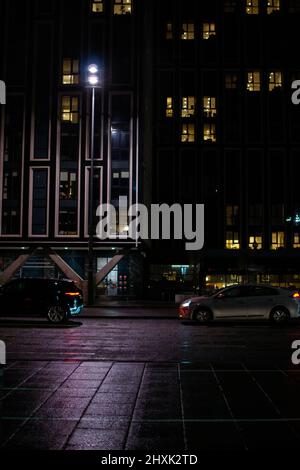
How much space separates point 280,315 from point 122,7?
105 feet

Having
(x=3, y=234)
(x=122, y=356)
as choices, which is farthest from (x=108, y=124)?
(x=122, y=356)

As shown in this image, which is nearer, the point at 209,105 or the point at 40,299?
the point at 40,299

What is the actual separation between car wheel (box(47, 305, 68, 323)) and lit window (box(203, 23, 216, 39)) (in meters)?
39.9

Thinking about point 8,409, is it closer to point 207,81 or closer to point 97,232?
point 97,232

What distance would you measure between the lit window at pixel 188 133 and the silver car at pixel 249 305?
109ft

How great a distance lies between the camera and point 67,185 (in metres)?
39.5

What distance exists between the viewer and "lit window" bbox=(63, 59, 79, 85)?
40312 mm

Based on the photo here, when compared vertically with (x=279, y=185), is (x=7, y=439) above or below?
below

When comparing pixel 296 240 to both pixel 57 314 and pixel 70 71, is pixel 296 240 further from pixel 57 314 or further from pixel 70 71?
pixel 57 314

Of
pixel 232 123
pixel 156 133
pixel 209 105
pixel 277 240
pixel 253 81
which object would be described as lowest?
pixel 277 240

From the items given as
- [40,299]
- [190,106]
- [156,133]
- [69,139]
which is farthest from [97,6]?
[40,299]

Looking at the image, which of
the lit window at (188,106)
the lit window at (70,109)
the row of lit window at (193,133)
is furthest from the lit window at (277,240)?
the lit window at (70,109)

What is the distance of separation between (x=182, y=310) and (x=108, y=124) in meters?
23.7
